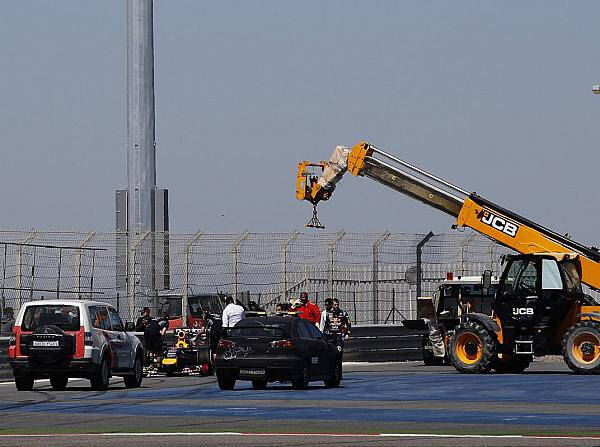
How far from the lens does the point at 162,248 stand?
34.5m

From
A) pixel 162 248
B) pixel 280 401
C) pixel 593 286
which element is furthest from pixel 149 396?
pixel 593 286

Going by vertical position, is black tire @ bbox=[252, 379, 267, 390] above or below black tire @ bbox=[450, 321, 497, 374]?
below

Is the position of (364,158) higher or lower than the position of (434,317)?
higher

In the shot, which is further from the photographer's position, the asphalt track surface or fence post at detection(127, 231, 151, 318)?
fence post at detection(127, 231, 151, 318)

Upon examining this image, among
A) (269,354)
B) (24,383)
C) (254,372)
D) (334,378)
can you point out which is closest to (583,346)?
(334,378)

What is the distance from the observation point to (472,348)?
104ft

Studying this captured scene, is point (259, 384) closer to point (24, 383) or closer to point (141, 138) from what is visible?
point (24, 383)

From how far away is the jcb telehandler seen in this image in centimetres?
3119

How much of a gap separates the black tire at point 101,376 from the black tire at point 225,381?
2.08 meters

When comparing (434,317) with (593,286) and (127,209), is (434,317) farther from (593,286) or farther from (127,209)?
(127,209)

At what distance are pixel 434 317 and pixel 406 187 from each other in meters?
3.05

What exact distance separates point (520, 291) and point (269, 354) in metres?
7.43

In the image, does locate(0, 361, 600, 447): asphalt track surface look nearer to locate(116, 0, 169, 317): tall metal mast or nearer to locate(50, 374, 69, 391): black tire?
locate(50, 374, 69, 391): black tire

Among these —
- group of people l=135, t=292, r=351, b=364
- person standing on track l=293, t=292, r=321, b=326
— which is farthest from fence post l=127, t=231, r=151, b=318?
person standing on track l=293, t=292, r=321, b=326
